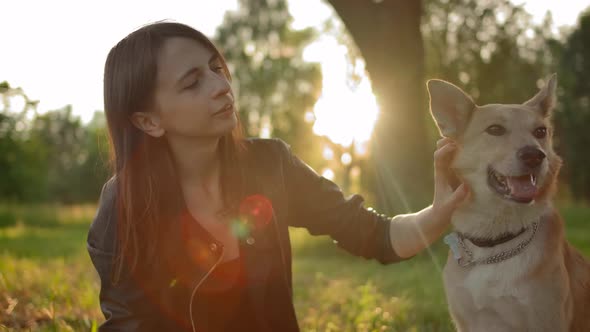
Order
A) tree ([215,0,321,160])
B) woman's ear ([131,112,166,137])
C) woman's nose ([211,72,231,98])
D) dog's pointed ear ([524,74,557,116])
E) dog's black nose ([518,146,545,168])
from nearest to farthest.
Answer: woman's nose ([211,72,231,98]), woman's ear ([131,112,166,137]), dog's black nose ([518,146,545,168]), dog's pointed ear ([524,74,557,116]), tree ([215,0,321,160])

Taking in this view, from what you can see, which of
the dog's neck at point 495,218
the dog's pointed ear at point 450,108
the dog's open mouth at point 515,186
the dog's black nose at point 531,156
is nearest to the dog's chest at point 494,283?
the dog's neck at point 495,218

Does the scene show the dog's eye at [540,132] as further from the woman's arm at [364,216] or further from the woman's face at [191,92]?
the woman's face at [191,92]

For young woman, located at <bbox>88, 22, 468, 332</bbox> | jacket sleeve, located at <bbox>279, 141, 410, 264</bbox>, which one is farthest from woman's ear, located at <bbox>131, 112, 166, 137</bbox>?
jacket sleeve, located at <bbox>279, 141, 410, 264</bbox>

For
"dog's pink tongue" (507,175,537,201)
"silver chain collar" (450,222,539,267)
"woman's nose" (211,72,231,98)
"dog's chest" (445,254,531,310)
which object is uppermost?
"woman's nose" (211,72,231,98)

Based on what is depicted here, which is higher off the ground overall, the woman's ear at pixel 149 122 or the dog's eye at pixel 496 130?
the woman's ear at pixel 149 122

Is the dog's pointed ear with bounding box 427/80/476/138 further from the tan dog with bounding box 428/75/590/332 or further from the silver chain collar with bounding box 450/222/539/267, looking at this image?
the silver chain collar with bounding box 450/222/539/267

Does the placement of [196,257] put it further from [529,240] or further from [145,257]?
[529,240]

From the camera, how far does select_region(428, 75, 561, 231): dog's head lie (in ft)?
10.3

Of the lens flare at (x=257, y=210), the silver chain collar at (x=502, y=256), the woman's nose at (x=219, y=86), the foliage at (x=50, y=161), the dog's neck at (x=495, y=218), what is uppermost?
the woman's nose at (x=219, y=86)

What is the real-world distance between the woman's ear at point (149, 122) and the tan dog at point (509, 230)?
5.51 ft

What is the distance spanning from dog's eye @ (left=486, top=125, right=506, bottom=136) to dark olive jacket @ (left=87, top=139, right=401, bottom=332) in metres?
0.87

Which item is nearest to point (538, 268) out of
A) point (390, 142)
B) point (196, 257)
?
point (196, 257)

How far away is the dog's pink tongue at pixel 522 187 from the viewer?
10.0 ft

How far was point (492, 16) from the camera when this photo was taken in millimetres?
17875
